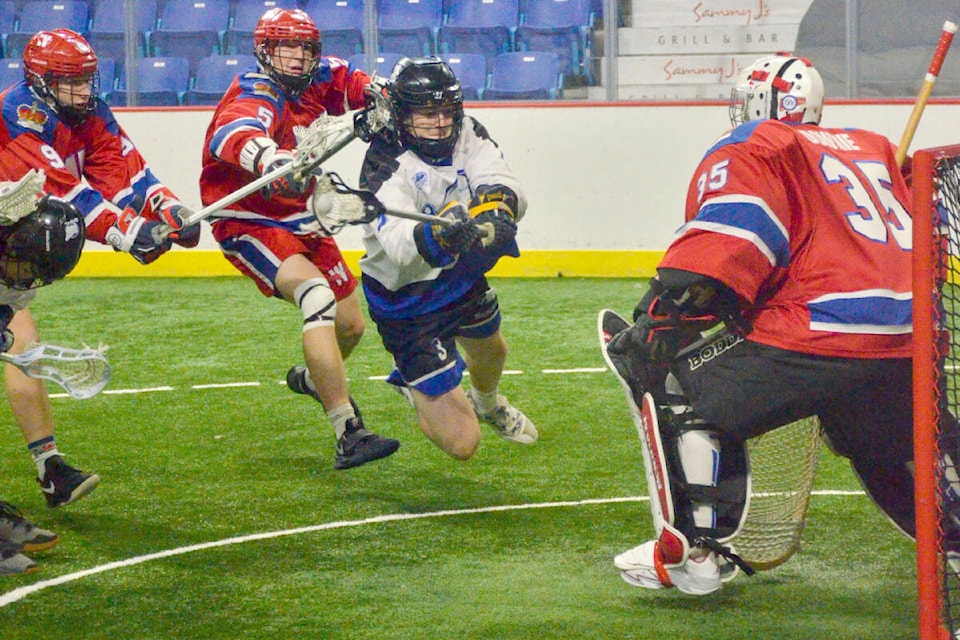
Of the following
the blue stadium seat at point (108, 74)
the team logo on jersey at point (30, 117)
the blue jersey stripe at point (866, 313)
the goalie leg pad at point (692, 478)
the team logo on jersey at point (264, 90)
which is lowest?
the goalie leg pad at point (692, 478)

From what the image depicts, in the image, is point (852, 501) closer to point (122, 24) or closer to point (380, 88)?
point (380, 88)

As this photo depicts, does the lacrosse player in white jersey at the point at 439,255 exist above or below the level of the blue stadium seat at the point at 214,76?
below

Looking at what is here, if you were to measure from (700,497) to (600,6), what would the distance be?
599 centimetres

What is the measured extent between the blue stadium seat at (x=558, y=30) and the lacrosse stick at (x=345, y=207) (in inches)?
202

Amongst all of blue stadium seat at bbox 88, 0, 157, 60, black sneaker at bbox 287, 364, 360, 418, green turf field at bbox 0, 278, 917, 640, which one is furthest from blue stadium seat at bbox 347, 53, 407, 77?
black sneaker at bbox 287, 364, 360, 418

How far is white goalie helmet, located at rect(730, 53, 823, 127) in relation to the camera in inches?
122

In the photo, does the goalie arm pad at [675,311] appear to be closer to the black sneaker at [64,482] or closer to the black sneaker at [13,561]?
the black sneaker at [13,561]

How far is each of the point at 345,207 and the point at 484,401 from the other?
1145 millimetres

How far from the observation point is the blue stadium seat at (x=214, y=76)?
30.0ft

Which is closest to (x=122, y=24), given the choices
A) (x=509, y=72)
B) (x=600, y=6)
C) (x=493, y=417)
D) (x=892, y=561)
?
(x=509, y=72)

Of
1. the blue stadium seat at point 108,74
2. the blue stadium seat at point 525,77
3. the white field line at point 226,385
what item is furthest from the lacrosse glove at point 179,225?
the blue stadium seat at point 108,74

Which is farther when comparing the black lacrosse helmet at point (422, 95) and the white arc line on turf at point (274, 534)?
the black lacrosse helmet at point (422, 95)

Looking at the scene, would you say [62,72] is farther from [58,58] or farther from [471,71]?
[471,71]

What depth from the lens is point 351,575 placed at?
3445mm
